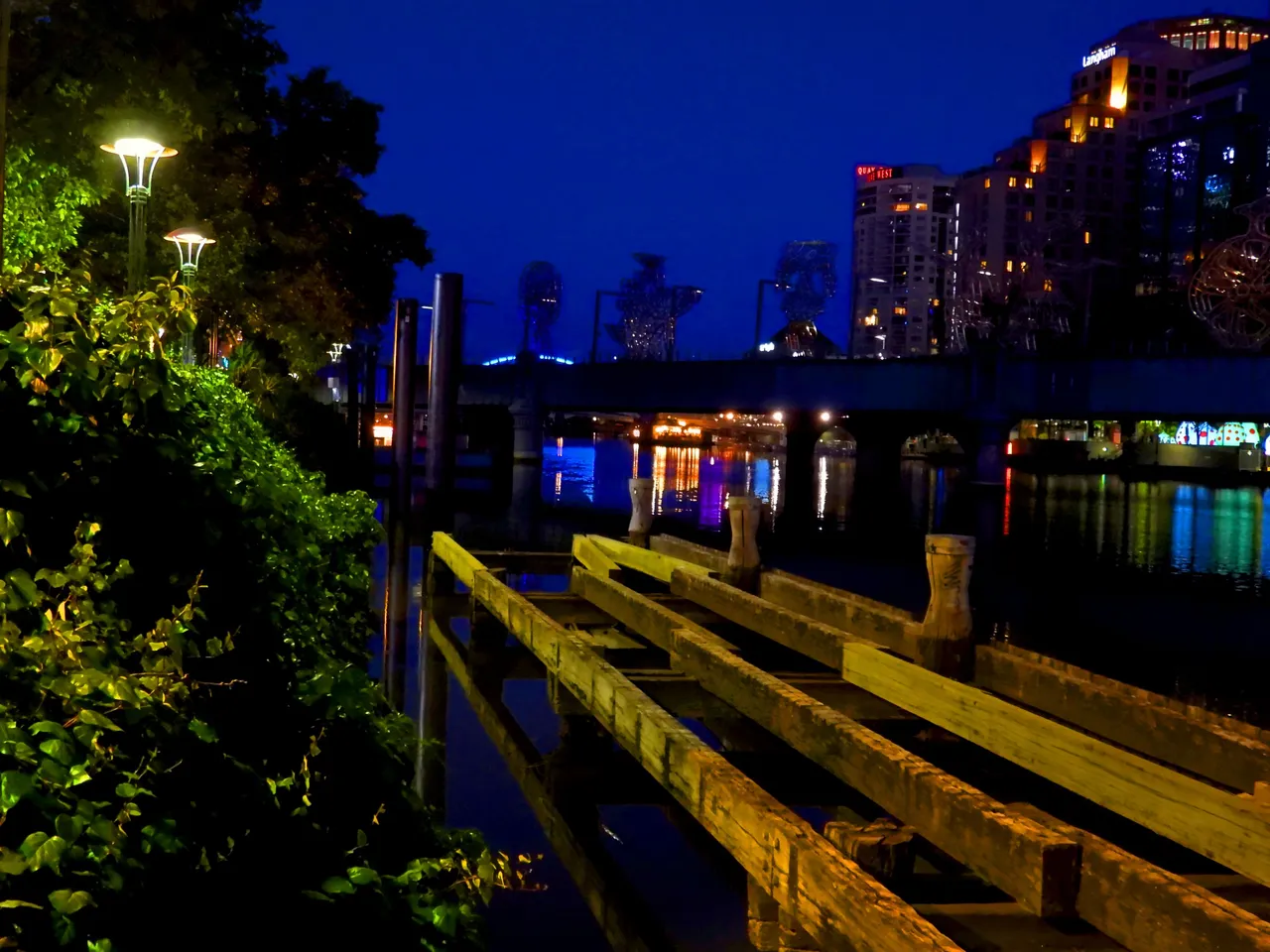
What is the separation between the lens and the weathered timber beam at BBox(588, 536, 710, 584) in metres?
13.8

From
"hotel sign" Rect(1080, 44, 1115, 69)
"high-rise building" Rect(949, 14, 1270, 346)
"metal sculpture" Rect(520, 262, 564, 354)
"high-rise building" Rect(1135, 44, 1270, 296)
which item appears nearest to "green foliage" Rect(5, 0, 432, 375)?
"metal sculpture" Rect(520, 262, 564, 354)

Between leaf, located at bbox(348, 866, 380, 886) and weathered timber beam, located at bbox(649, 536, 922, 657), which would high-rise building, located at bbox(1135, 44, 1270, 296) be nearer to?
weathered timber beam, located at bbox(649, 536, 922, 657)

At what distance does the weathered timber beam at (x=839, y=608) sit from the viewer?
9.98 metres

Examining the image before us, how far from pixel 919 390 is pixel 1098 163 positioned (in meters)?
123

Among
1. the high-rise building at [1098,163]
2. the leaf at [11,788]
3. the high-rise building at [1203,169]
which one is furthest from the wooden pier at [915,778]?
the high-rise building at [1098,163]

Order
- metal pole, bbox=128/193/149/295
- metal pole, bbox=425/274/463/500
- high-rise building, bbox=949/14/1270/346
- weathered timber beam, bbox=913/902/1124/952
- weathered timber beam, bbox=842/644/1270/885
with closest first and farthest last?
weathered timber beam, bbox=913/902/1124/952 < weathered timber beam, bbox=842/644/1270/885 < metal pole, bbox=128/193/149/295 < metal pole, bbox=425/274/463/500 < high-rise building, bbox=949/14/1270/346

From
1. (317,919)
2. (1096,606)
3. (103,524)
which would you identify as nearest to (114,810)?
(317,919)

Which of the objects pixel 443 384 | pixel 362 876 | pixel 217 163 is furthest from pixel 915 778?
pixel 443 384

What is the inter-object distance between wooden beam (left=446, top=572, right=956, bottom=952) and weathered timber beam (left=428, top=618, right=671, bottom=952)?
2.90ft

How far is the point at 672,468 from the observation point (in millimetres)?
88438

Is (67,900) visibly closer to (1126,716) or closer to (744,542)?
(1126,716)

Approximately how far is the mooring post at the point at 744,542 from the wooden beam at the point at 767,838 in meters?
3.83

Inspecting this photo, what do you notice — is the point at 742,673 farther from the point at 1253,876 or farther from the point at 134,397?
the point at 134,397

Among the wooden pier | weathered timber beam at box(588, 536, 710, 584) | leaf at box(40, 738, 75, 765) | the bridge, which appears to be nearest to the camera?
leaf at box(40, 738, 75, 765)
